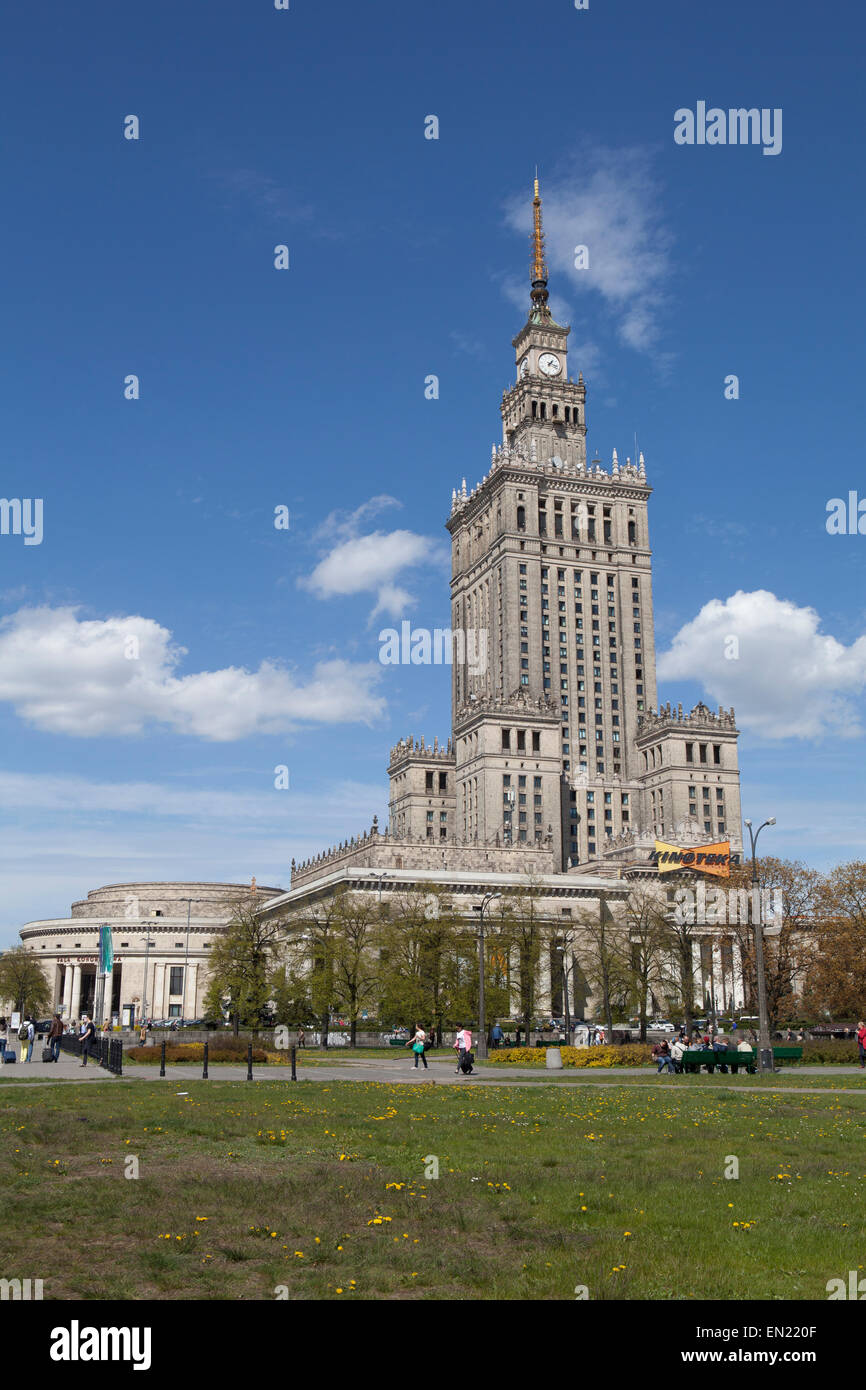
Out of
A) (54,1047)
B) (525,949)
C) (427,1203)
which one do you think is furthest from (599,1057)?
(427,1203)

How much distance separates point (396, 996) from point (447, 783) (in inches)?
3517

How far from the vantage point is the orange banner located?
455 ft

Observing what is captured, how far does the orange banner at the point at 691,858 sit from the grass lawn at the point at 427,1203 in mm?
115716

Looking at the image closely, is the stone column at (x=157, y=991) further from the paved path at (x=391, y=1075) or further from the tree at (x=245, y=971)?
the paved path at (x=391, y=1075)

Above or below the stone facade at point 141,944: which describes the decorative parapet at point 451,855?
above

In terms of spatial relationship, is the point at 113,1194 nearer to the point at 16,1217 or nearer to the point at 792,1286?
the point at 16,1217

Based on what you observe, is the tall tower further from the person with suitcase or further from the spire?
the person with suitcase

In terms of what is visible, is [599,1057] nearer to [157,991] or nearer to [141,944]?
[157,991]

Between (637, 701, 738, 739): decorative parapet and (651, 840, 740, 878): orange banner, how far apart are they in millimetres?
Answer: 20518

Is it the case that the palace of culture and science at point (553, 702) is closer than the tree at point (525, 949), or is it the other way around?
the tree at point (525, 949)

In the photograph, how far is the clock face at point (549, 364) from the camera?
7237 inches

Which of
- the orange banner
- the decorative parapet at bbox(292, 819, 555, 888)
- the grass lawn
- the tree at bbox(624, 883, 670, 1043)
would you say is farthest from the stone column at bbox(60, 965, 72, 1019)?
the grass lawn

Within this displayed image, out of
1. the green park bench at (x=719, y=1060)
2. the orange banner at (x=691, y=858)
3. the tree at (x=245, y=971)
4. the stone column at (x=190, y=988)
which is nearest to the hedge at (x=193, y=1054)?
the green park bench at (x=719, y=1060)
